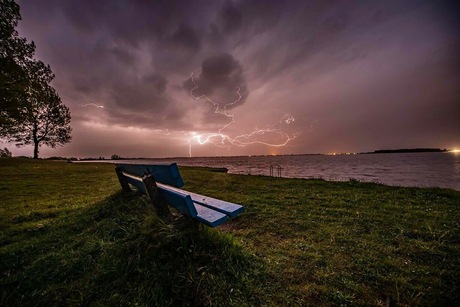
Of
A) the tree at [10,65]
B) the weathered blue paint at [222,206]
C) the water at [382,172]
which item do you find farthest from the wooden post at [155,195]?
the tree at [10,65]

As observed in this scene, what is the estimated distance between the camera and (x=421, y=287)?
2.47 metres

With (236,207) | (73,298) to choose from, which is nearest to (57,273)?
(73,298)

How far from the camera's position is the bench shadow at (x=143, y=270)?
2.16 metres

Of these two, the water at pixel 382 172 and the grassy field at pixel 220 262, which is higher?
the grassy field at pixel 220 262

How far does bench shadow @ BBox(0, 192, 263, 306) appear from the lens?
→ 7.09 ft

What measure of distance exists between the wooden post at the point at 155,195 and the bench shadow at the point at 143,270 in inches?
5.7

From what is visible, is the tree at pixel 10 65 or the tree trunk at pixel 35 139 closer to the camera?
the tree at pixel 10 65

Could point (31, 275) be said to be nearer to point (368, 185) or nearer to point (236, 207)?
point (236, 207)

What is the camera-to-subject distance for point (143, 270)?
2.39m

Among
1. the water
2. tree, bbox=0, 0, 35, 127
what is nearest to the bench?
the water

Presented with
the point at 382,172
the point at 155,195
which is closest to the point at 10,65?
the point at 155,195

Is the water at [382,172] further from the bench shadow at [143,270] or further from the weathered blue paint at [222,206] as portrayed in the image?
the bench shadow at [143,270]

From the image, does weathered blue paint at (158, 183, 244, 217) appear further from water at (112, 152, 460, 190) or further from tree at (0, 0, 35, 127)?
tree at (0, 0, 35, 127)

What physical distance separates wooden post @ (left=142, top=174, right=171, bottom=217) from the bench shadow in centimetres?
14
